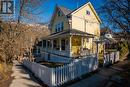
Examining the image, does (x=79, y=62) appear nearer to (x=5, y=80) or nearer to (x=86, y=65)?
(x=86, y=65)

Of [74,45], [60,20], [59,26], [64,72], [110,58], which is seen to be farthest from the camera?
[59,26]

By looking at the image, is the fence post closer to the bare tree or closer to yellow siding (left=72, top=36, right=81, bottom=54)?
the bare tree

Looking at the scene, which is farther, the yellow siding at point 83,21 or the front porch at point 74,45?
the yellow siding at point 83,21

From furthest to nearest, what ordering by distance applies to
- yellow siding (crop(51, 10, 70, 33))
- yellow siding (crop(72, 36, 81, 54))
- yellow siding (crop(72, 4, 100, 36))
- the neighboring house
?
yellow siding (crop(51, 10, 70, 33)) → yellow siding (crop(72, 4, 100, 36)) → yellow siding (crop(72, 36, 81, 54)) → the neighboring house

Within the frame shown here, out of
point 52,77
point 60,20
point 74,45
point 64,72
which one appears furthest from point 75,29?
point 52,77

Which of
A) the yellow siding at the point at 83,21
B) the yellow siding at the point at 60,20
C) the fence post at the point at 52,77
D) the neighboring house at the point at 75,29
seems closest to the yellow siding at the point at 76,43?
the neighboring house at the point at 75,29

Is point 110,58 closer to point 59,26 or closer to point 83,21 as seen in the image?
point 83,21

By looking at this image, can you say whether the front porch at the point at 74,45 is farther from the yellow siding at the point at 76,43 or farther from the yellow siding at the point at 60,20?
the yellow siding at the point at 60,20

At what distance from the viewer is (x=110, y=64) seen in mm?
17297

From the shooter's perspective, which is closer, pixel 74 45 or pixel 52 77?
pixel 52 77

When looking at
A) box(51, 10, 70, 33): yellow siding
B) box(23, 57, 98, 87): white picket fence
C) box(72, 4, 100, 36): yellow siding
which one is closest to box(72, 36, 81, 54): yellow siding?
box(72, 4, 100, 36): yellow siding

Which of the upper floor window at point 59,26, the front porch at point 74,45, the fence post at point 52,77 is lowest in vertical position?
the fence post at point 52,77

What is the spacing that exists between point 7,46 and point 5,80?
302cm

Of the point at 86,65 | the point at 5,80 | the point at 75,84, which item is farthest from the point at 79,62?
the point at 5,80
